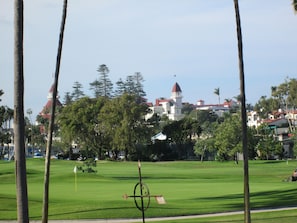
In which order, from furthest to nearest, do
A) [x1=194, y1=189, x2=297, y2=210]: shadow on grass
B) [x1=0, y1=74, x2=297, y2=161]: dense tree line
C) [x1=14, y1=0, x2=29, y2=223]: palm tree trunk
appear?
[x1=0, y1=74, x2=297, y2=161]: dense tree line
[x1=194, y1=189, x2=297, y2=210]: shadow on grass
[x1=14, y1=0, x2=29, y2=223]: palm tree trunk

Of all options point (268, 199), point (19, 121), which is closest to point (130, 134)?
point (268, 199)

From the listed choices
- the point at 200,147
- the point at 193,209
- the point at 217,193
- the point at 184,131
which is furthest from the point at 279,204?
the point at 184,131

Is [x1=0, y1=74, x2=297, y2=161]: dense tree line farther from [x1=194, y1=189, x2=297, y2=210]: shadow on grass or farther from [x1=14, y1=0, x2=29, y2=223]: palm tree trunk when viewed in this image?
[x1=14, y1=0, x2=29, y2=223]: palm tree trunk

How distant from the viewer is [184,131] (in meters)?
128

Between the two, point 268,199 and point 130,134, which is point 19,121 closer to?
point 268,199

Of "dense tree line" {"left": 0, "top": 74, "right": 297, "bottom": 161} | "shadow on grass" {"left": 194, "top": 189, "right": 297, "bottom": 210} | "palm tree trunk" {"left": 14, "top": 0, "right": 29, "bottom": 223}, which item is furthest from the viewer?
"dense tree line" {"left": 0, "top": 74, "right": 297, "bottom": 161}

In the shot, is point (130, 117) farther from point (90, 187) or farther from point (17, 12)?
point (17, 12)

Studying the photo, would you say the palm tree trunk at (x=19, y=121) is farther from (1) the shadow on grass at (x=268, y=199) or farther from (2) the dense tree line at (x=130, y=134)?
(2) the dense tree line at (x=130, y=134)

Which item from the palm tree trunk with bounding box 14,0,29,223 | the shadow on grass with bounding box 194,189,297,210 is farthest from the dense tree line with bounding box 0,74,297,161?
the palm tree trunk with bounding box 14,0,29,223

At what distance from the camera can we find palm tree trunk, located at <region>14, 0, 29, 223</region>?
1079cm

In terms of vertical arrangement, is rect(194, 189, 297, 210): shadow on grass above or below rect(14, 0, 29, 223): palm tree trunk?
below

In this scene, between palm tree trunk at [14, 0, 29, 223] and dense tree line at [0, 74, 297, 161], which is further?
dense tree line at [0, 74, 297, 161]

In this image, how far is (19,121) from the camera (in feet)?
35.9

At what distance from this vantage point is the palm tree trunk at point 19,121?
35.4ft
